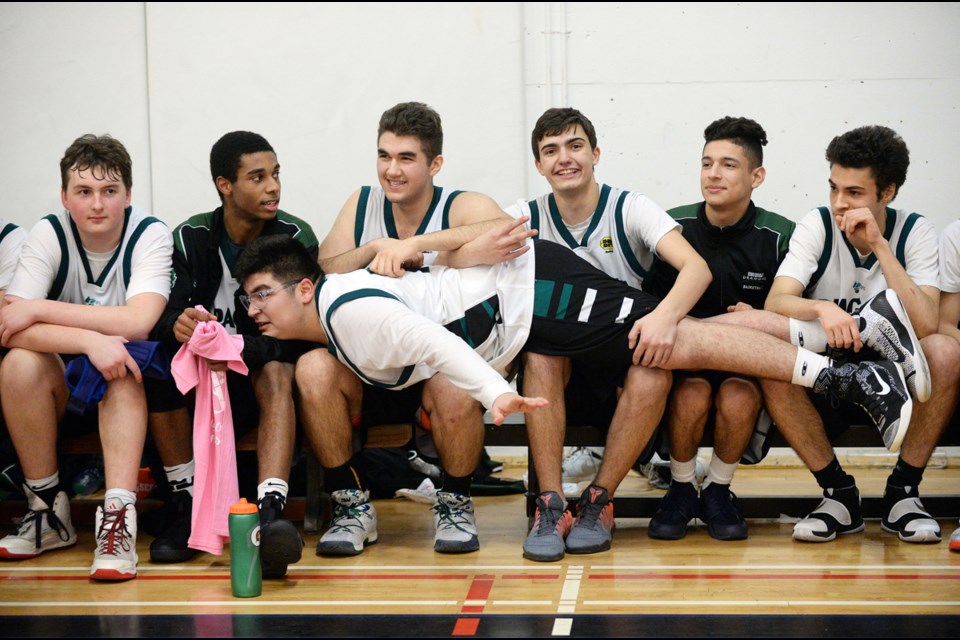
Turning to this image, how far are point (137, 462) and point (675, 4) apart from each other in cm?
336

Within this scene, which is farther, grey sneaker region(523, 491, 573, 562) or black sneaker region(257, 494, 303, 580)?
grey sneaker region(523, 491, 573, 562)

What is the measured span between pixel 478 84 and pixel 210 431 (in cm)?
250

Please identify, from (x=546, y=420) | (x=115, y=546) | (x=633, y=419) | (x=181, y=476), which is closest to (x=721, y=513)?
(x=633, y=419)

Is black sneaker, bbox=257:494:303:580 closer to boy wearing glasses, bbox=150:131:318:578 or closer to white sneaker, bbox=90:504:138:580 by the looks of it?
boy wearing glasses, bbox=150:131:318:578

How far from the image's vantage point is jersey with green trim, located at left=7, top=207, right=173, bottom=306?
353cm

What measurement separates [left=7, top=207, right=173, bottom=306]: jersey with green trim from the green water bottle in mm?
963

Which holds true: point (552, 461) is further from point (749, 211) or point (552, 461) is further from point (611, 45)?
point (611, 45)

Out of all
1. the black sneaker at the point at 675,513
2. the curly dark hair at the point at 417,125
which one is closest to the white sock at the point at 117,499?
the curly dark hair at the point at 417,125

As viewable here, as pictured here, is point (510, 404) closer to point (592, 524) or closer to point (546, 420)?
point (546, 420)

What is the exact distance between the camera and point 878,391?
10.7 feet

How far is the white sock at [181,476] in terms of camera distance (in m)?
3.47

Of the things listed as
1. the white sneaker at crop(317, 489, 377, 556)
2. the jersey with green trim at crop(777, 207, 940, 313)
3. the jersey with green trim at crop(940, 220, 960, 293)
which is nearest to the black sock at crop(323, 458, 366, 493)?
the white sneaker at crop(317, 489, 377, 556)

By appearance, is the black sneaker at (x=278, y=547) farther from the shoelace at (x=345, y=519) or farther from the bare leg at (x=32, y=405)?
the bare leg at (x=32, y=405)

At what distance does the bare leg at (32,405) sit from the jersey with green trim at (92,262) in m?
0.28
